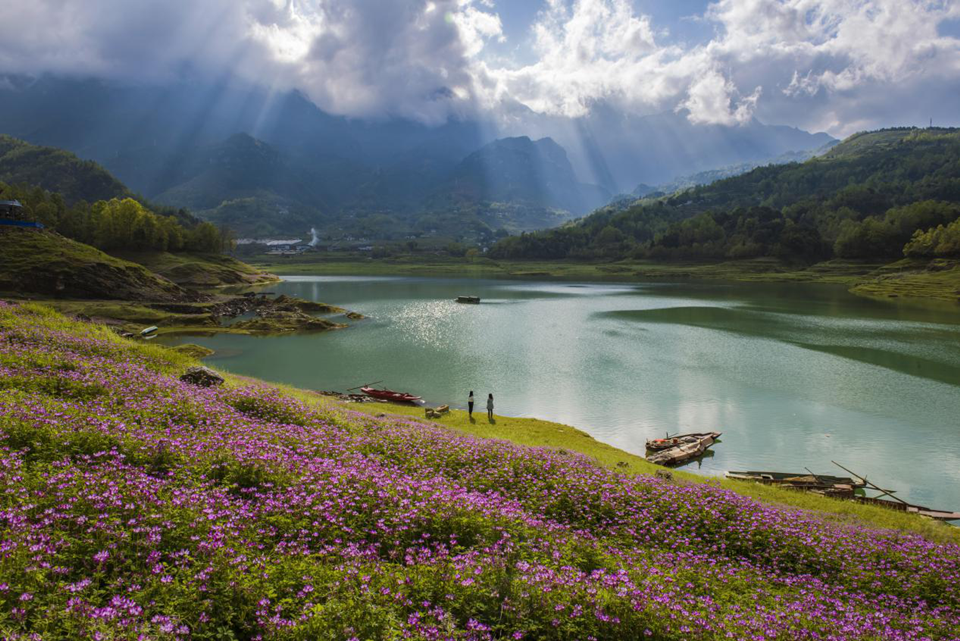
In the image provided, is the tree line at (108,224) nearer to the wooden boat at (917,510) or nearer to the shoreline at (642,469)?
the shoreline at (642,469)

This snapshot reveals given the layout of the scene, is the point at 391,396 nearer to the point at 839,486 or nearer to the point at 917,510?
the point at 839,486

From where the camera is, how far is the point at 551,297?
144 metres

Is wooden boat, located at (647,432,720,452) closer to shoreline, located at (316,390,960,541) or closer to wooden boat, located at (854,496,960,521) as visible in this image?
shoreline, located at (316,390,960,541)

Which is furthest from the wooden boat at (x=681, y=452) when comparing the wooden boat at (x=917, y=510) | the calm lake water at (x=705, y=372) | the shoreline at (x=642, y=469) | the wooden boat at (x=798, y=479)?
the wooden boat at (x=917, y=510)

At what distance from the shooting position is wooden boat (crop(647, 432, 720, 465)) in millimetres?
31656

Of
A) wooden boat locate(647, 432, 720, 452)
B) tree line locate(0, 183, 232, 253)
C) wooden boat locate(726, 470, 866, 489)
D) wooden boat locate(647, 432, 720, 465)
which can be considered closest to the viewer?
wooden boat locate(726, 470, 866, 489)

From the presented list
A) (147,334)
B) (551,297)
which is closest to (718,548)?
(147,334)

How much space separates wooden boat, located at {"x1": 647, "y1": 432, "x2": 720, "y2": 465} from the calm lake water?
0.75 metres

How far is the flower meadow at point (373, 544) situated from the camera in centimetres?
767

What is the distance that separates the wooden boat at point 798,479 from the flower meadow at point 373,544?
10540mm

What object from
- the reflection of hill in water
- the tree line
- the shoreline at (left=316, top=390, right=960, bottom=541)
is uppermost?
the tree line

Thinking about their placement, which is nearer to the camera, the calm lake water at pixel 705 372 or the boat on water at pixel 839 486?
the boat on water at pixel 839 486

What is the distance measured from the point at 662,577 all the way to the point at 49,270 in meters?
117

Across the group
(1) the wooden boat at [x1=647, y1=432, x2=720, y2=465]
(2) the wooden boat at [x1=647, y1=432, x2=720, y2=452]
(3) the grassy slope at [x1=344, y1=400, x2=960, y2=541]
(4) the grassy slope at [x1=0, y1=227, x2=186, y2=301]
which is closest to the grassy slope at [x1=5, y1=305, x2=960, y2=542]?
(3) the grassy slope at [x1=344, y1=400, x2=960, y2=541]
